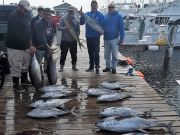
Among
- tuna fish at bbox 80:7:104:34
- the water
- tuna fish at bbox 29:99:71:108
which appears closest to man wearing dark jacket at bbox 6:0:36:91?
tuna fish at bbox 29:99:71:108

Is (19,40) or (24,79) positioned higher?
(19,40)

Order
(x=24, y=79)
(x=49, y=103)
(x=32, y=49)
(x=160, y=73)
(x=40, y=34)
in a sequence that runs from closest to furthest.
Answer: (x=49, y=103) → (x=32, y=49) → (x=40, y=34) → (x=24, y=79) → (x=160, y=73)

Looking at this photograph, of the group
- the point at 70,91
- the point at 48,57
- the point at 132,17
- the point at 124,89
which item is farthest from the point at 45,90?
the point at 132,17

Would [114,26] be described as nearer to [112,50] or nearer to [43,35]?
[112,50]

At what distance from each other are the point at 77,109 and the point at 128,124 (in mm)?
1427

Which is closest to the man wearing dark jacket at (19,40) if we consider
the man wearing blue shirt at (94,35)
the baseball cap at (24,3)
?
the baseball cap at (24,3)

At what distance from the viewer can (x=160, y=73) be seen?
61.1 ft

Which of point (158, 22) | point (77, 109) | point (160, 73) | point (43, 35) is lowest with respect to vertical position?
point (160, 73)

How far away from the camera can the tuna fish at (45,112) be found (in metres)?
5.84

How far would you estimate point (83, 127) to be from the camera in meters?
5.50

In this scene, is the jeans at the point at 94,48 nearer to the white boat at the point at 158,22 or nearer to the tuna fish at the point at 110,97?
the tuna fish at the point at 110,97

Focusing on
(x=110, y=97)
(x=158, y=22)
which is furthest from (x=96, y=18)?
(x=158, y=22)

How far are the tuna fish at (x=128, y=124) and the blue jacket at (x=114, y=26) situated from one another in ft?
14.4

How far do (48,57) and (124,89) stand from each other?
70.5 inches
